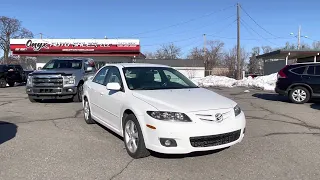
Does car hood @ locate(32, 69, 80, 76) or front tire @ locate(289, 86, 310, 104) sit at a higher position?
car hood @ locate(32, 69, 80, 76)

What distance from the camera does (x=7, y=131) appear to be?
6.77 metres

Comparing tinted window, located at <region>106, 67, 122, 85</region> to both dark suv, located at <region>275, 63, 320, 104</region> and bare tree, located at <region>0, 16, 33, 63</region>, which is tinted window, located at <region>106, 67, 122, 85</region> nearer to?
dark suv, located at <region>275, 63, 320, 104</region>

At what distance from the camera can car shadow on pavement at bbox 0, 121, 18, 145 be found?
6.13 meters

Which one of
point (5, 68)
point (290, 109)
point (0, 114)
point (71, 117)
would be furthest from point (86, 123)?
point (5, 68)

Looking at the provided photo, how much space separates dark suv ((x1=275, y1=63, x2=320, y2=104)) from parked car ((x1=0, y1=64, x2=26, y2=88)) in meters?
18.4

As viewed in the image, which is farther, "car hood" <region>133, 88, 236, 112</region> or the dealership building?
the dealership building

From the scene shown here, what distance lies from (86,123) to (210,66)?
57.2 meters

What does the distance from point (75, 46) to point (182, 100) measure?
32.7 metres

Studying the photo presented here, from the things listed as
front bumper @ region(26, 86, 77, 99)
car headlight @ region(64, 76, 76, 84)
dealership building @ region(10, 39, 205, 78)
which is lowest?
front bumper @ region(26, 86, 77, 99)

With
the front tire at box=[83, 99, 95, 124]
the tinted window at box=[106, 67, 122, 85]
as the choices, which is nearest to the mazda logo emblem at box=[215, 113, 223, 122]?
the tinted window at box=[106, 67, 122, 85]

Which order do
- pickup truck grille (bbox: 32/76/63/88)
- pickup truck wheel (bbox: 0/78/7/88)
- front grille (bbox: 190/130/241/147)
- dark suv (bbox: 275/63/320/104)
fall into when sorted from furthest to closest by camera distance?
pickup truck wheel (bbox: 0/78/7/88), dark suv (bbox: 275/63/320/104), pickup truck grille (bbox: 32/76/63/88), front grille (bbox: 190/130/241/147)

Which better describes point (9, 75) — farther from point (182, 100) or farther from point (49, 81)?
point (182, 100)

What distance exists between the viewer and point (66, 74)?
11.3 meters

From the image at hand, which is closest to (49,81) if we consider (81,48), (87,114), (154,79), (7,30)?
(87,114)
